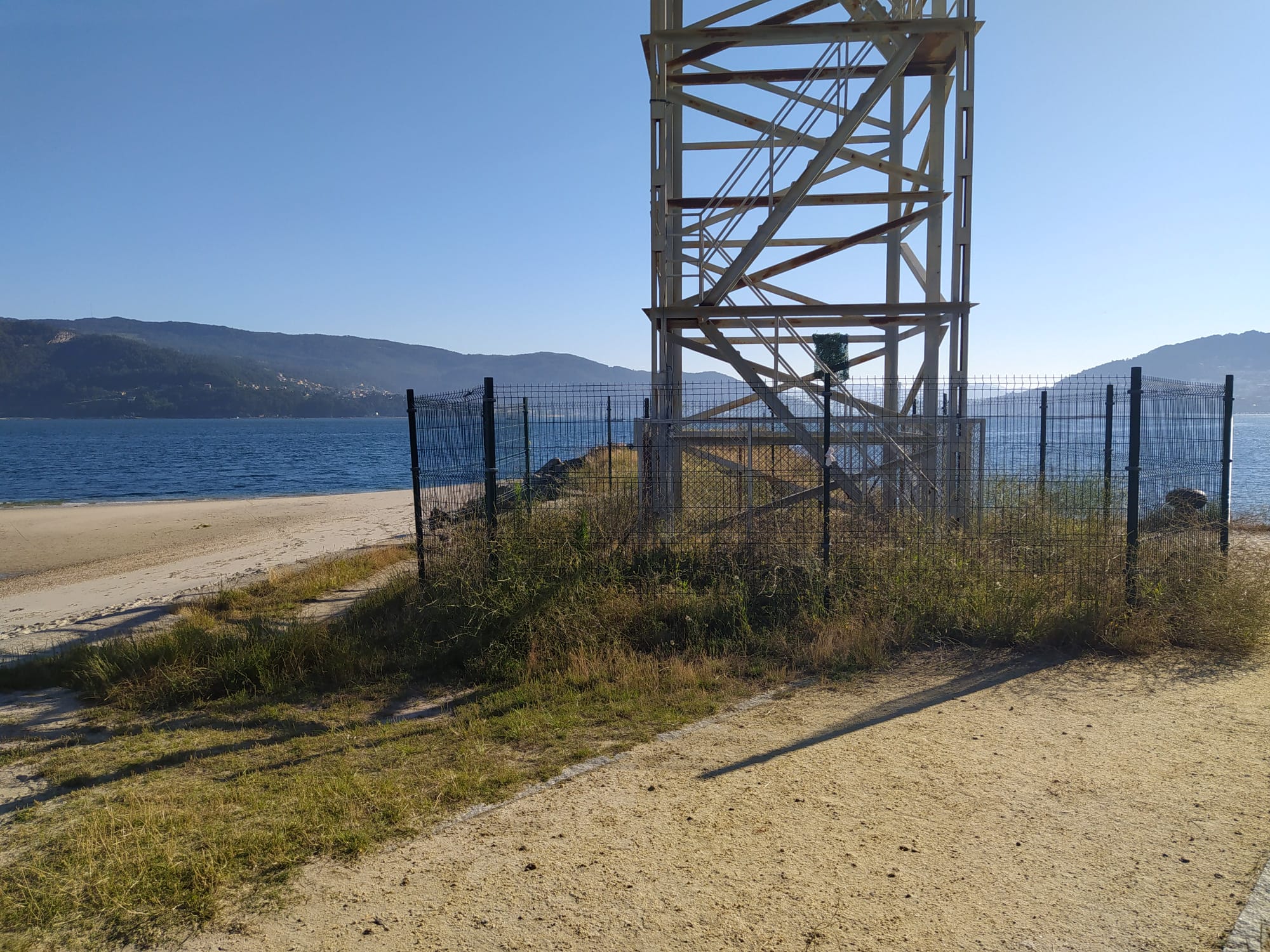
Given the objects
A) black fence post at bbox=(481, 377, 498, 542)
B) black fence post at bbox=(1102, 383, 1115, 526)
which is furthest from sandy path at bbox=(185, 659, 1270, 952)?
black fence post at bbox=(481, 377, 498, 542)

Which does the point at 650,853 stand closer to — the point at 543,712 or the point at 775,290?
the point at 543,712

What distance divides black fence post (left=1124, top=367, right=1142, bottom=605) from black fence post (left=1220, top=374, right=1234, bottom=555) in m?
1.44

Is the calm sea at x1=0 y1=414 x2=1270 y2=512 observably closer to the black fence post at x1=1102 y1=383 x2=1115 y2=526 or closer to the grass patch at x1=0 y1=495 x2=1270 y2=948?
the grass patch at x1=0 y1=495 x2=1270 y2=948

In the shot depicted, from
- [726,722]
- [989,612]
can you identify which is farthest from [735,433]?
[726,722]

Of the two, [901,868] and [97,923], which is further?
[901,868]

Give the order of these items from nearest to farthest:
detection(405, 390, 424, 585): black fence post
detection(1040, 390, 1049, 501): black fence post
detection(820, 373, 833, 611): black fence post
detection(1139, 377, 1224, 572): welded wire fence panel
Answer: detection(820, 373, 833, 611): black fence post → detection(1139, 377, 1224, 572): welded wire fence panel → detection(405, 390, 424, 585): black fence post → detection(1040, 390, 1049, 501): black fence post

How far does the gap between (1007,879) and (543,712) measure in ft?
11.3

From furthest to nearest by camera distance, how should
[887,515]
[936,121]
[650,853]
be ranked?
[936,121] → [887,515] → [650,853]

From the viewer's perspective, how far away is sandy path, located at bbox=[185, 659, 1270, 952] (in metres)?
3.47

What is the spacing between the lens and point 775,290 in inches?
475

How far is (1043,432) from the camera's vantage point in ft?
40.0

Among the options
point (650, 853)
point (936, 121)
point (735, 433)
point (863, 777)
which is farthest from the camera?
point (936, 121)

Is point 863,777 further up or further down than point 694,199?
further down

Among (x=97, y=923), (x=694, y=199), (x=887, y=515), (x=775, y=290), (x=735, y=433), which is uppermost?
(x=694, y=199)
